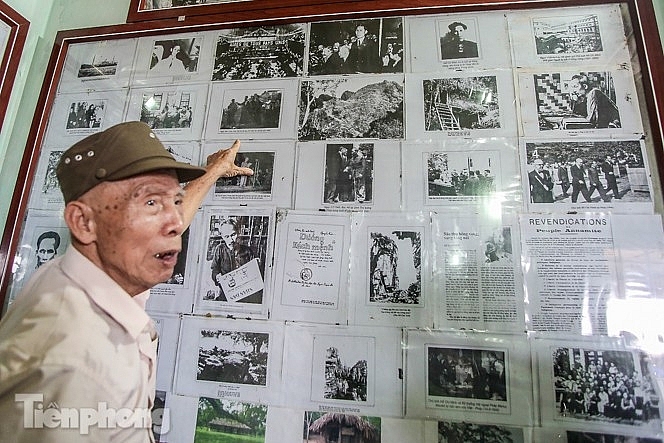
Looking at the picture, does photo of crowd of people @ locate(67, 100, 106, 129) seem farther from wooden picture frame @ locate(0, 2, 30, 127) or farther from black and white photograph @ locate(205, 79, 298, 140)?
black and white photograph @ locate(205, 79, 298, 140)

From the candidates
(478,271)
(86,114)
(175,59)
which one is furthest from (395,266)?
(86,114)

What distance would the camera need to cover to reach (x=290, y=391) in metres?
0.90

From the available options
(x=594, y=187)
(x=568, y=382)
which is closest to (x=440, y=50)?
(x=594, y=187)

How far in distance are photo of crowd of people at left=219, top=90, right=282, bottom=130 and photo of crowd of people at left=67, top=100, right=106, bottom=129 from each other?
1.26 ft

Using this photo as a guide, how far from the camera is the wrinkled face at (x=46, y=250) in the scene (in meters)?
1.07

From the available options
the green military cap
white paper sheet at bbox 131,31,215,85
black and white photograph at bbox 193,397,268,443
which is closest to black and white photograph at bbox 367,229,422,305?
black and white photograph at bbox 193,397,268,443

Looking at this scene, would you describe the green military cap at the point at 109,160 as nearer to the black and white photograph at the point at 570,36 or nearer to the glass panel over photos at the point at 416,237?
the glass panel over photos at the point at 416,237

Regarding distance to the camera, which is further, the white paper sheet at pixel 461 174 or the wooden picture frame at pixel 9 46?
the wooden picture frame at pixel 9 46

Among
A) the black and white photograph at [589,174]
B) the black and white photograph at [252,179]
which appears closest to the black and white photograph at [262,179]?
the black and white photograph at [252,179]

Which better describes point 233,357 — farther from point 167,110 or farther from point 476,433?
point 167,110

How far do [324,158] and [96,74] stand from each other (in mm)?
777

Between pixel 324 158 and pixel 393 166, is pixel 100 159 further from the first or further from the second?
pixel 393 166

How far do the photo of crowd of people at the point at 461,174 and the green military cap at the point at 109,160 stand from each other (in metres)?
0.59

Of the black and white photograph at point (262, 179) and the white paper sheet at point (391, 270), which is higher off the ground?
the black and white photograph at point (262, 179)
